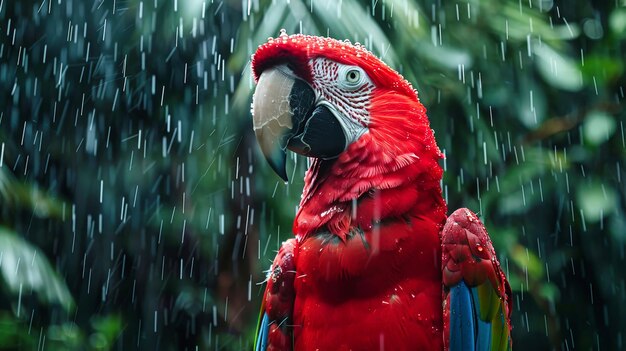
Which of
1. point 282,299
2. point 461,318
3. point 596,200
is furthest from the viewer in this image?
point 596,200

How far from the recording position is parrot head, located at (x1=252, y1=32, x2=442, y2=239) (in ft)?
3.94

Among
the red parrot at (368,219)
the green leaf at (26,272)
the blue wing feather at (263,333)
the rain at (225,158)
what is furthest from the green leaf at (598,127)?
the green leaf at (26,272)

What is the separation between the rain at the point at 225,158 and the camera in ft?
6.94

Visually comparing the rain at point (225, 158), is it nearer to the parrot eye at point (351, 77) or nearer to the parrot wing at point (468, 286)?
the parrot eye at point (351, 77)

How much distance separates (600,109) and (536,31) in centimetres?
35

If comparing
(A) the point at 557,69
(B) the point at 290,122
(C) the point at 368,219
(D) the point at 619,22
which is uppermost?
(D) the point at 619,22

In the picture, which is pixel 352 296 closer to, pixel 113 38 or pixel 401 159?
pixel 401 159

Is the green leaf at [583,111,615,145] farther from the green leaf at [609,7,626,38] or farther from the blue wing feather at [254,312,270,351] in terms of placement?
the blue wing feather at [254,312,270,351]

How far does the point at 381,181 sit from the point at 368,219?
0.24 ft

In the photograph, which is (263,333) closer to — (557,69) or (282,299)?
(282,299)

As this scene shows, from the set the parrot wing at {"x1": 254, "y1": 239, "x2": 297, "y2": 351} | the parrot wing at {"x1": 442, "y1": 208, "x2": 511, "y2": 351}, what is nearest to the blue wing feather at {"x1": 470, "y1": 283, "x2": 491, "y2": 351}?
the parrot wing at {"x1": 442, "y1": 208, "x2": 511, "y2": 351}

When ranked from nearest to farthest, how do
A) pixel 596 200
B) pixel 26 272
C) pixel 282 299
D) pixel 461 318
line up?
1. pixel 461 318
2. pixel 282 299
3. pixel 26 272
4. pixel 596 200

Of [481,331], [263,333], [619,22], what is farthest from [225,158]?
[619,22]

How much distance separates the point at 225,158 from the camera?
2143 millimetres
